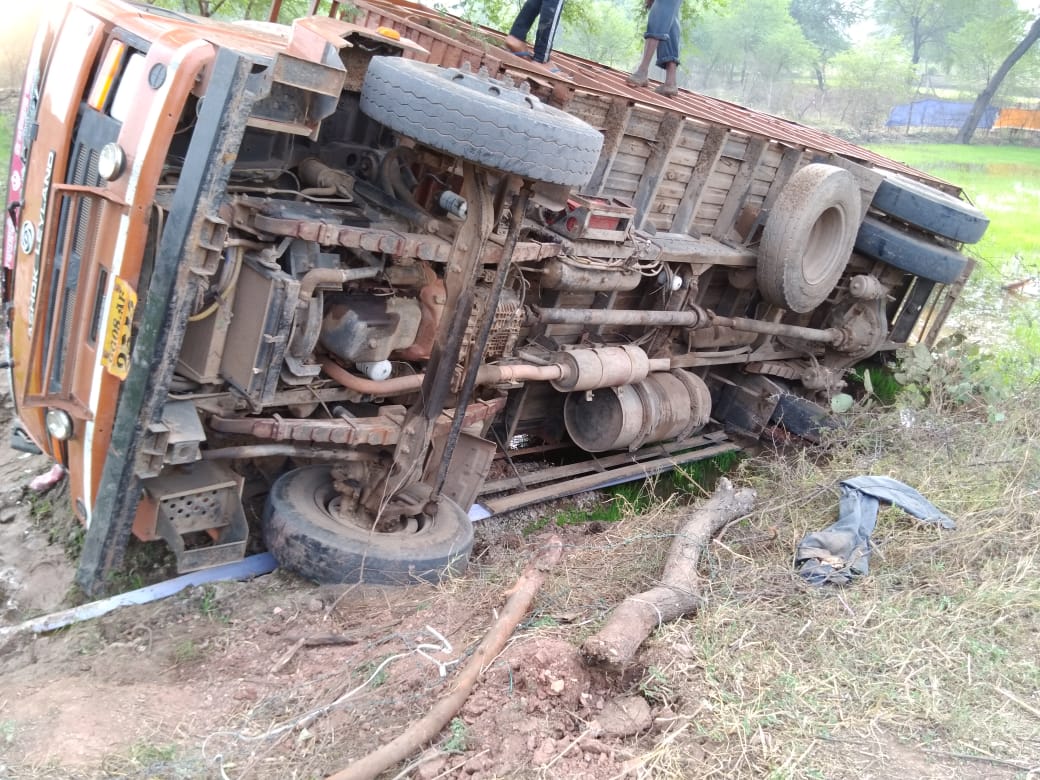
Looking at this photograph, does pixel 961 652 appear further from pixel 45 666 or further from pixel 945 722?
pixel 45 666

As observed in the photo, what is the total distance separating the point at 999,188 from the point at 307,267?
72.8ft

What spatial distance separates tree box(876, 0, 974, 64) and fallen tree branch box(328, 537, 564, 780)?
177 ft

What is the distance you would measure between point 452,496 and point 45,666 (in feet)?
6.34

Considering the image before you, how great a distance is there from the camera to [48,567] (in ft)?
11.8

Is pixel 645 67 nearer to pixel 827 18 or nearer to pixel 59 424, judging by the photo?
pixel 59 424

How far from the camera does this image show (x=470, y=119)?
3.01 m

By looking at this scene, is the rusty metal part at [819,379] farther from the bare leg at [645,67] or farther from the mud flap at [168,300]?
the mud flap at [168,300]

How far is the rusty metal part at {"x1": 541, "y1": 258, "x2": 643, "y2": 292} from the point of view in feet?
14.4

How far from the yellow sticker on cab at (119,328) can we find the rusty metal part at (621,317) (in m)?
2.10

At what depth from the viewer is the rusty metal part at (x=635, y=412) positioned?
525 cm

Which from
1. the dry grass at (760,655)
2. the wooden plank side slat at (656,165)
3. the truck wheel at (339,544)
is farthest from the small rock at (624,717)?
the wooden plank side slat at (656,165)

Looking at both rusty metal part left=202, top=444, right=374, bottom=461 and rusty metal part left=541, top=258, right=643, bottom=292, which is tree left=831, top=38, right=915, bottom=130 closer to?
rusty metal part left=541, top=258, right=643, bottom=292

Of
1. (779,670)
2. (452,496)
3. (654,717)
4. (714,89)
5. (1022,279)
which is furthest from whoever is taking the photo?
(714,89)

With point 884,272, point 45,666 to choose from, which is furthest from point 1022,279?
point 45,666
